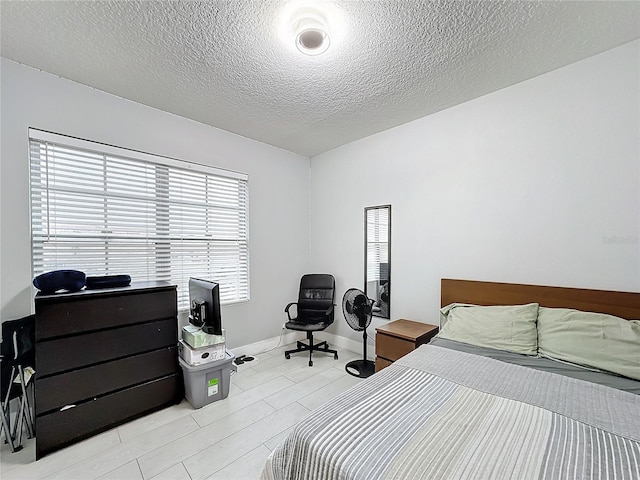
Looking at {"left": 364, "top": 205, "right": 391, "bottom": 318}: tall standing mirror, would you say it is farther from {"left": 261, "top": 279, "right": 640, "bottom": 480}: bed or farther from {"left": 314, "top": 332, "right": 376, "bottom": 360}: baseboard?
{"left": 261, "top": 279, "right": 640, "bottom": 480}: bed

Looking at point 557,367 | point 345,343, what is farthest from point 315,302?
point 557,367

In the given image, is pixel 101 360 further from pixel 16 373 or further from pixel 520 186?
pixel 520 186

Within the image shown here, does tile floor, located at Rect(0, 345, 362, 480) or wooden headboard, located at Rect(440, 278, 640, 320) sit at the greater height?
wooden headboard, located at Rect(440, 278, 640, 320)

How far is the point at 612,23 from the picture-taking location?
5.58 feet

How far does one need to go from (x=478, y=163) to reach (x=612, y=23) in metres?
1.13

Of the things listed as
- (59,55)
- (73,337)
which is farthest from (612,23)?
(73,337)

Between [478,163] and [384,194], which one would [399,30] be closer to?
[478,163]

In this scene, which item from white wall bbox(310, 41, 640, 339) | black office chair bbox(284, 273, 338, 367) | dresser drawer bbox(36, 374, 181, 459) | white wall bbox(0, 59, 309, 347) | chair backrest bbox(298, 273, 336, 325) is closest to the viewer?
dresser drawer bbox(36, 374, 181, 459)

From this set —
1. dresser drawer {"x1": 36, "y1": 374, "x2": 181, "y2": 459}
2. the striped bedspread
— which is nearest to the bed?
the striped bedspread

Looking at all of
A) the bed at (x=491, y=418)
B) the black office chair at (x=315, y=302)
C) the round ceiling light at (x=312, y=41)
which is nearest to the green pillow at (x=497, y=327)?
the bed at (x=491, y=418)

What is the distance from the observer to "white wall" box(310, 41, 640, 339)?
1923mm

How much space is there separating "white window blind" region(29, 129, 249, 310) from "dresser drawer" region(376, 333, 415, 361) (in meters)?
1.77

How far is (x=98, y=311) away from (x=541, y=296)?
3.47m

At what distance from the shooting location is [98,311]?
2035mm
